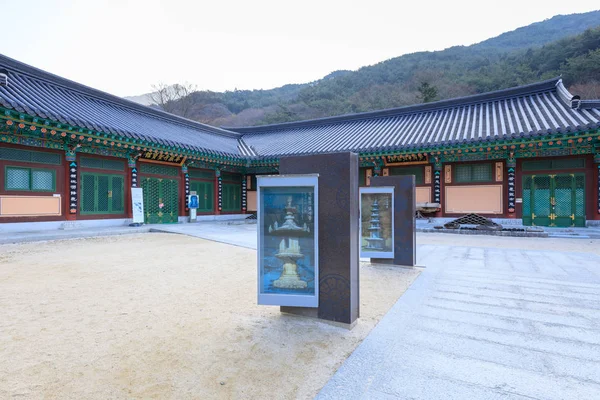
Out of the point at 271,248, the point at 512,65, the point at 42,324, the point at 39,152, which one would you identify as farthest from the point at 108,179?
the point at 512,65

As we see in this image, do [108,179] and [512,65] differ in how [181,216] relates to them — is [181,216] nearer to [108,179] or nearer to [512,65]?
[108,179]

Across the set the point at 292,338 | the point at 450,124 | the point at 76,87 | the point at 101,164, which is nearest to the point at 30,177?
the point at 101,164

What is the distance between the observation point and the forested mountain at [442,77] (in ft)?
103

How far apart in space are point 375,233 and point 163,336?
383 centimetres

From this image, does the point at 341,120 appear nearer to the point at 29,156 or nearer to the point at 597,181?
the point at 597,181

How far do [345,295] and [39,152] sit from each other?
39.5ft

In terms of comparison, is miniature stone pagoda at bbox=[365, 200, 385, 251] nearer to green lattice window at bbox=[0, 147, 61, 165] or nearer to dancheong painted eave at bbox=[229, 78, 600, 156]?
dancheong painted eave at bbox=[229, 78, 600, 156]

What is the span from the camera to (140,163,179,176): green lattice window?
45.0 feet

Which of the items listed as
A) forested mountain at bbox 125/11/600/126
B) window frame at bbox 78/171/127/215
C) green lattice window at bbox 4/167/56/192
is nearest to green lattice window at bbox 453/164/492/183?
window frame at bbox 78/171/127/215

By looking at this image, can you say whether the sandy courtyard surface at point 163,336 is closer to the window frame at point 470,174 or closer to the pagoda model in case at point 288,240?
the pagoda model in case at point 288,240

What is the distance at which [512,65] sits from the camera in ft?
124

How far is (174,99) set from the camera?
37.9 metres

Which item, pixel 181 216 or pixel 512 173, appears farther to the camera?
pixel 181 216

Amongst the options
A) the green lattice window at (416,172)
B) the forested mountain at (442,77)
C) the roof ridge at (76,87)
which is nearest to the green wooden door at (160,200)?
the roof ridge at (76,87)
